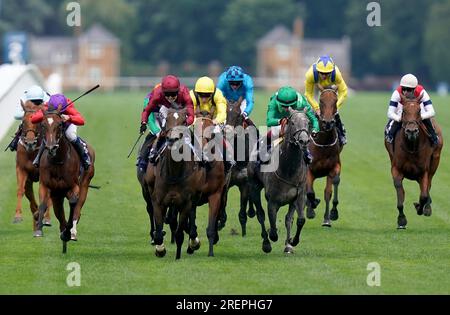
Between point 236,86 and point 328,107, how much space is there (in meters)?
1.20

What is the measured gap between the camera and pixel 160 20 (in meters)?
131

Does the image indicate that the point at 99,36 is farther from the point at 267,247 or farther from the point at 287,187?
the point at 267,247

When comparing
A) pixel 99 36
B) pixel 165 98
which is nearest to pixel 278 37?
pixel 99 36

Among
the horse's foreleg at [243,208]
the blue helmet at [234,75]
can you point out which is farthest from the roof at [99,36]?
the horse's foreleg at [243,208]

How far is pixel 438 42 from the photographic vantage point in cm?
10788

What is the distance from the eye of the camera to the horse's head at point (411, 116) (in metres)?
18.0

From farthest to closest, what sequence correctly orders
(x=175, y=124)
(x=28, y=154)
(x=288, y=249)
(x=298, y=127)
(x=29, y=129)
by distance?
(x=28, y=154)
(x=29, y=129)
(x=288, y=249)
(x=298, y=127)
(x=175, y=124)

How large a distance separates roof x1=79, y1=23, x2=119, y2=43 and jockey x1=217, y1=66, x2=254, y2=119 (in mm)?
107369

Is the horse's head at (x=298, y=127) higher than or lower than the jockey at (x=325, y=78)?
lower

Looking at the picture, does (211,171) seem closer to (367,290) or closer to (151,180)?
(151,180)

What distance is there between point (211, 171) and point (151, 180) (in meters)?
0.65

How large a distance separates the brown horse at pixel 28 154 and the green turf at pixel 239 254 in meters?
0.44

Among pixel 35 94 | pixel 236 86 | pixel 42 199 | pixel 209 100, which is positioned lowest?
pixel 42 199

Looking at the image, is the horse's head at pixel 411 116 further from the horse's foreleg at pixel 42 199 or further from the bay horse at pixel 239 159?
the horse's foreleg at pixel 42 199
